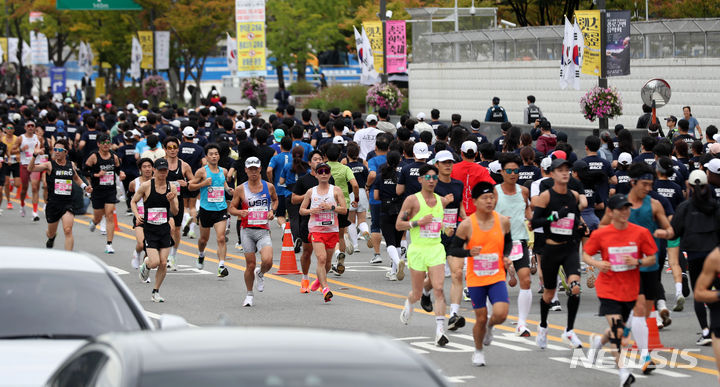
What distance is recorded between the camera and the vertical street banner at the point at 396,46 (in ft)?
119

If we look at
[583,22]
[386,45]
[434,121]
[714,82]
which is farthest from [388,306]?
[386,45]

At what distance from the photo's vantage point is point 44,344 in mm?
7480

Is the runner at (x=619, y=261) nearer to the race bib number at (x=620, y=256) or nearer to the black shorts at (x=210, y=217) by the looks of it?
the race bib number at (x=620, y=256)

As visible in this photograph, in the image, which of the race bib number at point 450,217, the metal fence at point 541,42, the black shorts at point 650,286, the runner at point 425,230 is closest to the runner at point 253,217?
the race bib number at point 450,217

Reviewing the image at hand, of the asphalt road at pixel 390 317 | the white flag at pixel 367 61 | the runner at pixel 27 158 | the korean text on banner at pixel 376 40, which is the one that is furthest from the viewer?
the korean text on banner at pixel 376 40

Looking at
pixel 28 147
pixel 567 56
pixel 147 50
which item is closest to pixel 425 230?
pixel 567 56

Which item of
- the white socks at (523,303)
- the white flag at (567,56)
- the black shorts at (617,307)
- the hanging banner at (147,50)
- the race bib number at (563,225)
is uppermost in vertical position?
the hanging banner at (147,50)

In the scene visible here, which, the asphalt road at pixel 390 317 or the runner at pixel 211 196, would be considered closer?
the asphalt road at pixel 390 317

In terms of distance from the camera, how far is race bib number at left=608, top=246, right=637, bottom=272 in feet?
33.6

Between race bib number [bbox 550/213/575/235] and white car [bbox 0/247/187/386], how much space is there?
17.3 feet

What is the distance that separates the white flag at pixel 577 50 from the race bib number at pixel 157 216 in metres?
13.3

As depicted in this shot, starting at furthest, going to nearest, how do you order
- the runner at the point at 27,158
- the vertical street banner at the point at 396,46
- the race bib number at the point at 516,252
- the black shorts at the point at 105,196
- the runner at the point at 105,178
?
1. the vertical street banner at the point at 396,46
2. the runner at the point at 27,158
3. the black shorts at the point at 105,196
4. the runner at the point at 105,178
5. the race bib number at the point at 516,252

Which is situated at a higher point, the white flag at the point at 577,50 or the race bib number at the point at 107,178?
the white flag at the point at 577,50

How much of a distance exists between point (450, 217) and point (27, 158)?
14.8m
